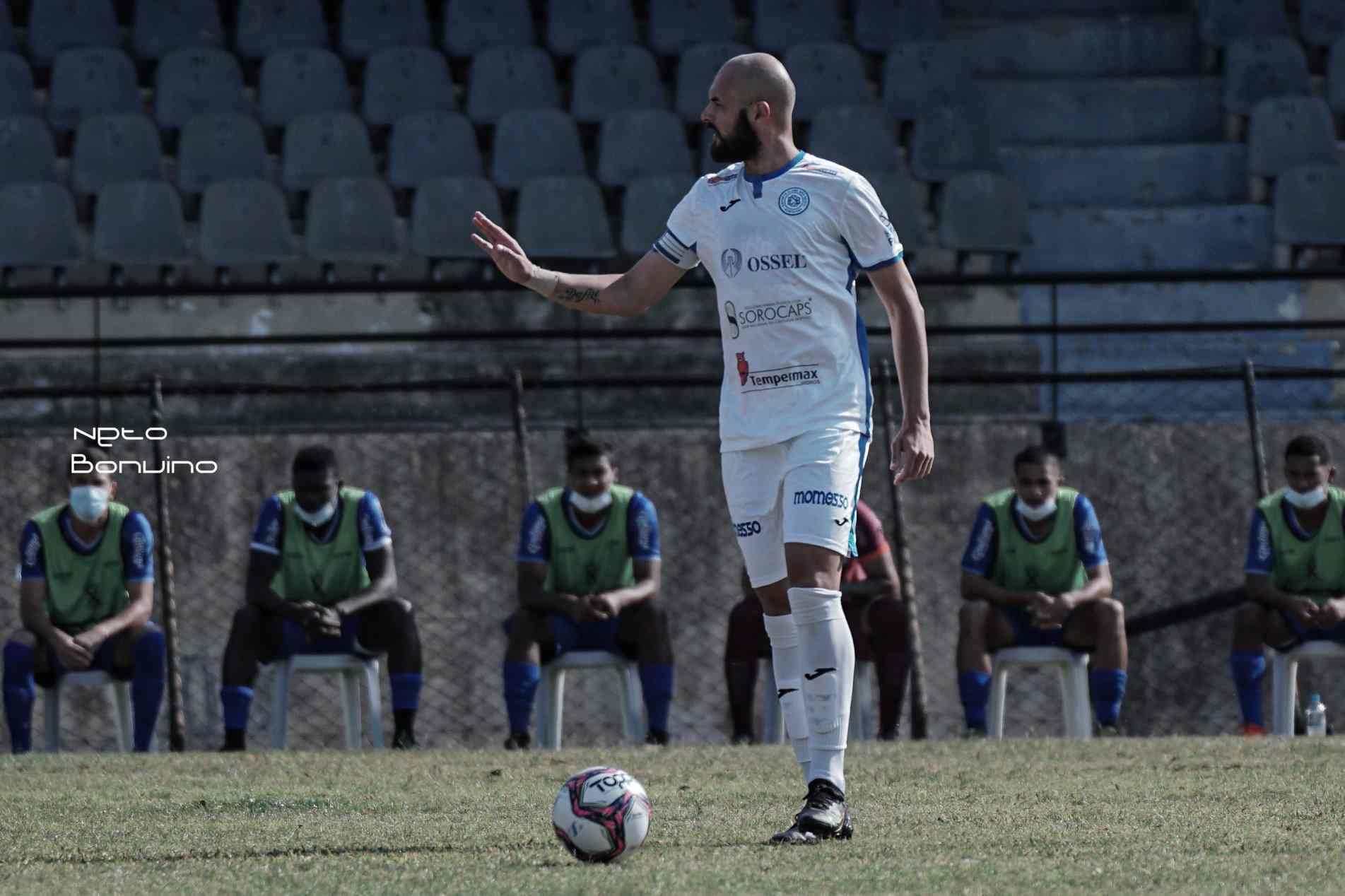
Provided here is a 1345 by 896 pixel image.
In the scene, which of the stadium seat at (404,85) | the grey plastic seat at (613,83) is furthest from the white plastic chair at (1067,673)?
the stadium seat at (404,85)

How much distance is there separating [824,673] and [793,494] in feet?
1.59

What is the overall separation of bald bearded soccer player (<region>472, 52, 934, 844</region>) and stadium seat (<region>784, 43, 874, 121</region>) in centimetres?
1027

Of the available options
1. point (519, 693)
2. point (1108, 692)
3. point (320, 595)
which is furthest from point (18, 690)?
point (1108, 692)

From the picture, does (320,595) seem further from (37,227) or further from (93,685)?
(37,227)

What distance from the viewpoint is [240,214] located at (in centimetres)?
1420

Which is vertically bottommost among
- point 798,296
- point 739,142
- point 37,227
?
point 798,296

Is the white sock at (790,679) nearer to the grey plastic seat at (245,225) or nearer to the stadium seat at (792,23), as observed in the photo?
the grey plastic seat at (245,225)

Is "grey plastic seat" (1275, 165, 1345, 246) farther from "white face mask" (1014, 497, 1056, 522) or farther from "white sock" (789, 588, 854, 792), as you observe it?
"white sock" (789, 588, 854, 792)

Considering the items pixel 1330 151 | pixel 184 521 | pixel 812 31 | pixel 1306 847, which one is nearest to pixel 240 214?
pixel 184 521

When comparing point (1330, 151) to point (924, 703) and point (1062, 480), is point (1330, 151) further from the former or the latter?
point (924, 703)

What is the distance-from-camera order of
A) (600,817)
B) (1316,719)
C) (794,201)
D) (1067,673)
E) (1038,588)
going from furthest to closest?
(1316,719) → (1038,588) → (1067,673) → (794,201) → (600,817)

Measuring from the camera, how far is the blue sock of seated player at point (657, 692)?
33.4 feet

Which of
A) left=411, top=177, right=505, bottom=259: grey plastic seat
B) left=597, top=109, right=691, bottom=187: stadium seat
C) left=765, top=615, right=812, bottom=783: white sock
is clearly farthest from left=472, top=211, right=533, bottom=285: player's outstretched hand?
left=597, top=109, right=691, bottom=187: stadium seat

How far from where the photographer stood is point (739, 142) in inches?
217
